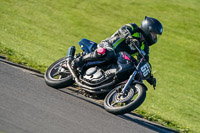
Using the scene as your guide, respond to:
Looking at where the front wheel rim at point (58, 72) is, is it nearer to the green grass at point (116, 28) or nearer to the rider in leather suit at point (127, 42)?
the rider in leather suit at point (127, 42)

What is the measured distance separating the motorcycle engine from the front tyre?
1.20 ft

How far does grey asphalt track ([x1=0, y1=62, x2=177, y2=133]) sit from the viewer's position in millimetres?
4379

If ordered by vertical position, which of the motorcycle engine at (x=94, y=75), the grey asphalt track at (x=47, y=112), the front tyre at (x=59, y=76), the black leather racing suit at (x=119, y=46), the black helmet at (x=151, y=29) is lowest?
the grey asphalt track at (x=47, y=112)

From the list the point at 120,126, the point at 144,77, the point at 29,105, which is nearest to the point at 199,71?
the point at 144,77

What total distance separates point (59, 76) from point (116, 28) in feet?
34.5

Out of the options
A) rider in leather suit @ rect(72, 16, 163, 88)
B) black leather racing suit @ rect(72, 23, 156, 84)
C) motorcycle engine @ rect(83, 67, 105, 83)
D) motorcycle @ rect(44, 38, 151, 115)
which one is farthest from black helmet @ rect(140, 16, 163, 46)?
motorcycle engine @ rect(83, 67, 105, 83)

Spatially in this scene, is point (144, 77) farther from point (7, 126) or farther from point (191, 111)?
point (191, 111)

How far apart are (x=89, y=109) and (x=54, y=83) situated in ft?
3.64

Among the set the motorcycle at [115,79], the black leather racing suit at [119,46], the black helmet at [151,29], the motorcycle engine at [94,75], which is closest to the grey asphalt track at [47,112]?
the motorcycle at [115,79]

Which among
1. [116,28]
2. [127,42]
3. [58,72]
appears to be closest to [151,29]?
[127,42]

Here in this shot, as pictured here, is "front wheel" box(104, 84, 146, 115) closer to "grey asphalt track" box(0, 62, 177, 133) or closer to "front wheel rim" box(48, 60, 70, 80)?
"grey asphalt track" box(0, 62, 177, 133)

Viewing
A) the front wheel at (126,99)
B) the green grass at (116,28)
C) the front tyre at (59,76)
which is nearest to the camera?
the front wheel at (126,99)

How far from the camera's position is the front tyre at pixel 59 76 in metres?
6.72

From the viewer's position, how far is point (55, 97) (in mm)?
6148
